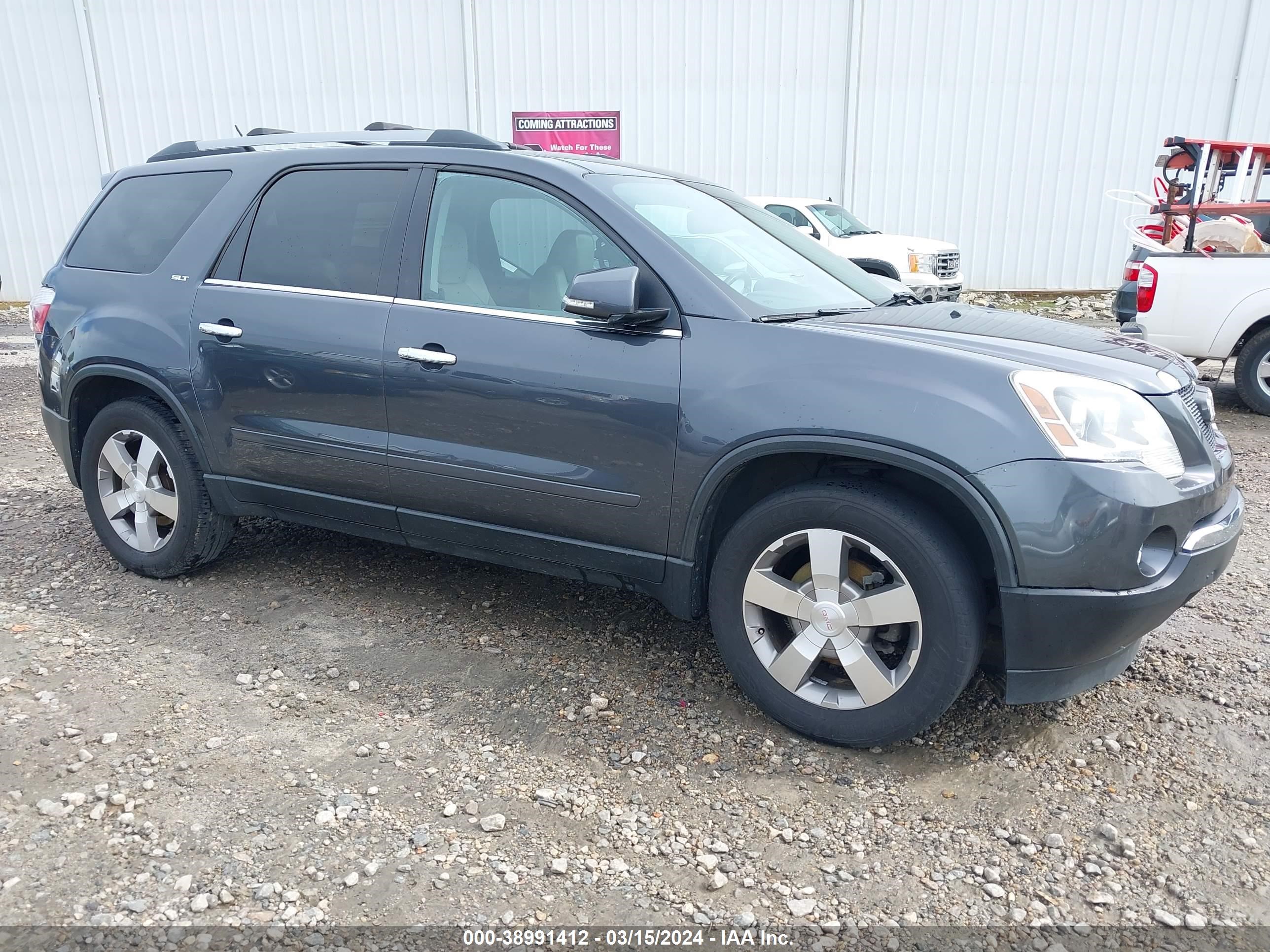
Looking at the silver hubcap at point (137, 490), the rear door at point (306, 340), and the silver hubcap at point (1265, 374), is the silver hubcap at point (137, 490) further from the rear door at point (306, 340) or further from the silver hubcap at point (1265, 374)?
the silver hubcap at point (1265, 374)

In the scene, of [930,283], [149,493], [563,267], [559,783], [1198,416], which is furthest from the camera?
[930,283]

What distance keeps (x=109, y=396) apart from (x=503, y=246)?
88.2 inches

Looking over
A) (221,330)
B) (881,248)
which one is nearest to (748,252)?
(221,330)

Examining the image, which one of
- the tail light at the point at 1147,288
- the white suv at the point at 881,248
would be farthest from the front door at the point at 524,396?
the white suv at the point at 881,248

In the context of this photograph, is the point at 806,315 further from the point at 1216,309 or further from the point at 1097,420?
the point at 1216,309

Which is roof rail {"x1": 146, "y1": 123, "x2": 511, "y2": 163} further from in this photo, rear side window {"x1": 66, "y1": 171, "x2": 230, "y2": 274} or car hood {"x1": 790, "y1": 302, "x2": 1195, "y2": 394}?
car hood {"x1": 790, "y1": 302, "x2": 1195, "y2": 394}

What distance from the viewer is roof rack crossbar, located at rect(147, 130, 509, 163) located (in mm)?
3564

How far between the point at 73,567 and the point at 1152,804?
4554 millimetres

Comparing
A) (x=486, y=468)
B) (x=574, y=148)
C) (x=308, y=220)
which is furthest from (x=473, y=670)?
(x=574, y=148)

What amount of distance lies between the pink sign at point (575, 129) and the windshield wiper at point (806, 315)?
13088mm

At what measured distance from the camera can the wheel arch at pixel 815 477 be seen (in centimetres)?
256

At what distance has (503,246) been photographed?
3.43 m

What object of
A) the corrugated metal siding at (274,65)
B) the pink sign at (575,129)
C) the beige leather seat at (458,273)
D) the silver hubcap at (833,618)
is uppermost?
the corrugated metal siding at (274,65)

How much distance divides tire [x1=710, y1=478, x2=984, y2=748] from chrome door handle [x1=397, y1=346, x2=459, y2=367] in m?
1.18
